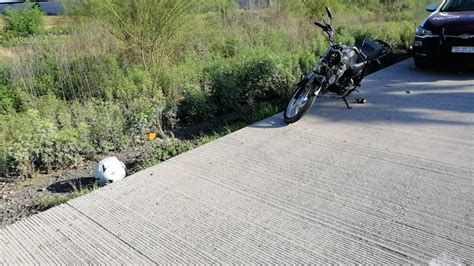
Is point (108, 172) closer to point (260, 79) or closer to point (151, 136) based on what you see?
point (151, 136)

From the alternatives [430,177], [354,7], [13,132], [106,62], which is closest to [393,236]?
[430,177]

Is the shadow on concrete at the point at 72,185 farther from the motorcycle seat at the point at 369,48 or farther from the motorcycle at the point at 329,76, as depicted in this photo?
the motorcycle seat at the point at 369,48

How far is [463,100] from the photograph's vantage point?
5.60 m

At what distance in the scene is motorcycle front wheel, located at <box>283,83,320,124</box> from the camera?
4938 mm

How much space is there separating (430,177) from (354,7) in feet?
37.1

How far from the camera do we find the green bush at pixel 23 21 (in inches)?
782

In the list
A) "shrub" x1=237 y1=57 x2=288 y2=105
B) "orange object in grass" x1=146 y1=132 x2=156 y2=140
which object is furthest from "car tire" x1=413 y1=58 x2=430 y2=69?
"orange object in grass" x1=146 y1=132 x2=156 y2=140

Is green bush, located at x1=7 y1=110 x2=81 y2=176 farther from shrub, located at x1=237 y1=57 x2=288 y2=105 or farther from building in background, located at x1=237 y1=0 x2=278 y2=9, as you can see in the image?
building in background, located at x1=237 y1=0 x2=278 y2=9

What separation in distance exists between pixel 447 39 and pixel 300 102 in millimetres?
3588

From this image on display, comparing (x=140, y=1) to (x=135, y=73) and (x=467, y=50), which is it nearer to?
(x=135, y=73)

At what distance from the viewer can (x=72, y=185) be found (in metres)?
3.74

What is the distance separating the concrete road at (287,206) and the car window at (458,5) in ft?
12.5

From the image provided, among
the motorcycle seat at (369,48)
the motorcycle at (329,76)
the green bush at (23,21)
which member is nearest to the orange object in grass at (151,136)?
the motorcycle at (329,76)

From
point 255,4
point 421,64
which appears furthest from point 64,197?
point 255,4
